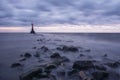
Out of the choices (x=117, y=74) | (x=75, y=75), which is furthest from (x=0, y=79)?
(x=117, y=74)

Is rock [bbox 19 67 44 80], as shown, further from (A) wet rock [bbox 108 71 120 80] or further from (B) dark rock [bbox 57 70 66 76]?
(A) wet rock [bbox 108 71 120 80]

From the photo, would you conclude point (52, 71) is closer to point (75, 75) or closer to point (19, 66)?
point (75, 75)

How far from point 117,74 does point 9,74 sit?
22.6 feet

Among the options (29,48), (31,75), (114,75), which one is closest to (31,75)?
(31,75)

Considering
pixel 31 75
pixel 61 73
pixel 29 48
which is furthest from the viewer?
pixel 29 48

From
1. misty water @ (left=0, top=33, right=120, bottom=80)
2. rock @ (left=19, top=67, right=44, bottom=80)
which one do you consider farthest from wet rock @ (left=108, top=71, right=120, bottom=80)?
misty water @ (left=0, top=33, right=120, bottom=80)

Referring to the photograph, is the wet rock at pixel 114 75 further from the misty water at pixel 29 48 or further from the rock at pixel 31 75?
the misty water at pixel 29 48

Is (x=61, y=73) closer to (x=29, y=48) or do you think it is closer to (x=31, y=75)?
(x=31, y=75)

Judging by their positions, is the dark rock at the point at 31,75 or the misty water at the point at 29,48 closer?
the dark rock at the point at 31,75

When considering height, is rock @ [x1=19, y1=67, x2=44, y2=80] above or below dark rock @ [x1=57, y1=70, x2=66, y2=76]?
above

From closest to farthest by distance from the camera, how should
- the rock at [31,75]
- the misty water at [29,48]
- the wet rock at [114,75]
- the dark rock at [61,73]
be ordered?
the rock at [31,75] → the wet rock at [114,75] → the dark rock at [61,73] → the misty water at [29,48]

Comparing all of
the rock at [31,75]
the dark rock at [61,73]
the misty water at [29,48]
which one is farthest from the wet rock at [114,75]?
the misty water at [29,48]

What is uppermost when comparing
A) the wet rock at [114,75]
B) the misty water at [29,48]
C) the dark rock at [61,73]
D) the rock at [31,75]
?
the rock at [31,75]

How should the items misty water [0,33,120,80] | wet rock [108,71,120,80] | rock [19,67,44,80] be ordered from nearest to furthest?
rock [19,67,44,80] → wet rock [108,71,120,80] → misty water [0,33,120,80]
